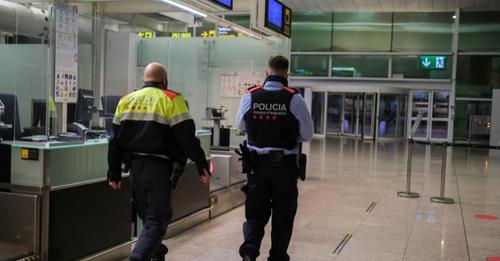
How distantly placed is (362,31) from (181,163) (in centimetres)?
1852

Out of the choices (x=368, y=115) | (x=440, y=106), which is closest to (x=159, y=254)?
(x=368, y=115)

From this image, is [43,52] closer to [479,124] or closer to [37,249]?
[37,249]

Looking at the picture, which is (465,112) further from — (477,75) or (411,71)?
(411,71)

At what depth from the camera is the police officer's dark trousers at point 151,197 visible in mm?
3416

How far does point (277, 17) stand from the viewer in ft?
24.5

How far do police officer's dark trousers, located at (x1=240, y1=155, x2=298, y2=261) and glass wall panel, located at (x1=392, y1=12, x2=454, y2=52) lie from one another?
17.7 meters

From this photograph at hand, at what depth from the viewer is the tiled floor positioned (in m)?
4.74

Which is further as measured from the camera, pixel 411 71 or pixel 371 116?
pixel 371 116

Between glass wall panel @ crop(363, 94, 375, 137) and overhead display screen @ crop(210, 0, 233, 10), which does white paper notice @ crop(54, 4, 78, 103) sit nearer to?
overhead display screen @ crop(210, 0, 233, 10)

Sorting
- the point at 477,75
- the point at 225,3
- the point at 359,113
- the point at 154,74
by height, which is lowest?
the point at 359,113

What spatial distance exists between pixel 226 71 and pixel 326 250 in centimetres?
394

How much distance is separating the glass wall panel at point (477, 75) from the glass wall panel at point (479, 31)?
381 millimetres

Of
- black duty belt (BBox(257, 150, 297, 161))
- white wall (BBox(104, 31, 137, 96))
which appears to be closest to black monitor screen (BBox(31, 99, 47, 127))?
white wall (BBox(104, 31, 137, 96))

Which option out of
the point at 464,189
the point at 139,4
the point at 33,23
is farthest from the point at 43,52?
the point at 464,189
